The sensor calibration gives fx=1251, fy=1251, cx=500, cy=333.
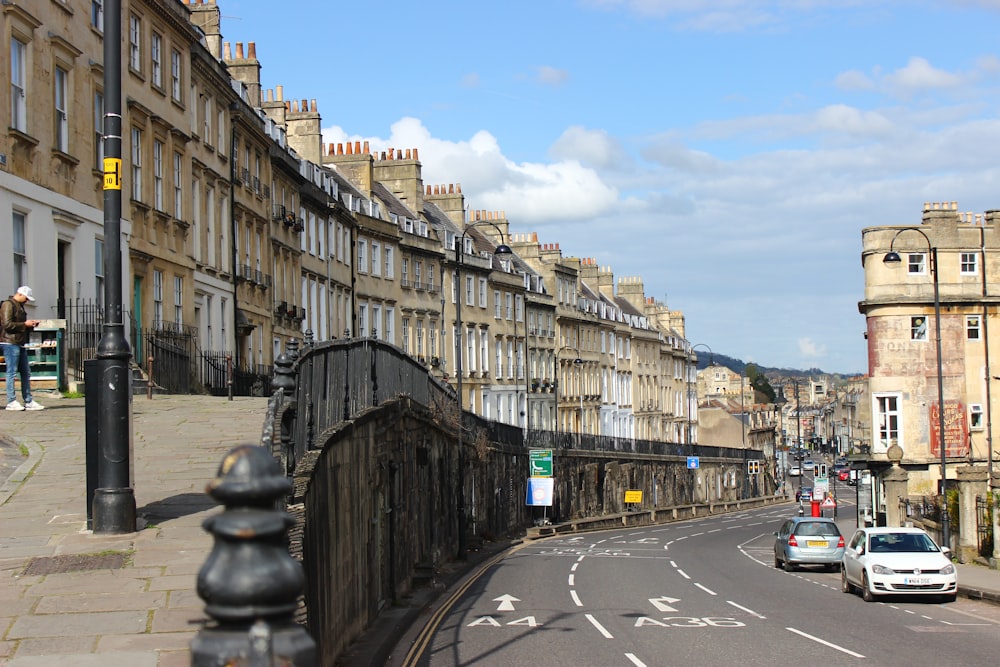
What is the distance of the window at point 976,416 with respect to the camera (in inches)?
2084

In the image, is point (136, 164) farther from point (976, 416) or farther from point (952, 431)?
point (976, 416)

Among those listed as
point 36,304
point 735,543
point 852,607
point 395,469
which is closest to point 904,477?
point 735,543

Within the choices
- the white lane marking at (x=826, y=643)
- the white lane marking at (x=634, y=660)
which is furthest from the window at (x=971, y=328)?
the white lane marking at (x=634, y=660)

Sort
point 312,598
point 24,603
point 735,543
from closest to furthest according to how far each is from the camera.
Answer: point 24,603
point 312,598
point 735,543

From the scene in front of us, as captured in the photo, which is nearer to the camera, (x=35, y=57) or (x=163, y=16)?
(x=35, y=57)

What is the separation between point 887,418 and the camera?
175 ft

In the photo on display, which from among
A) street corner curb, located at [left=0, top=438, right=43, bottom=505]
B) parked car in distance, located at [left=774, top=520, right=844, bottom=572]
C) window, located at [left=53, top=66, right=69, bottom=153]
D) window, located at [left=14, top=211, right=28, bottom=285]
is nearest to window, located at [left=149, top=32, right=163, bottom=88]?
window, located at [left=53, top=66, right=69, bottom=153]

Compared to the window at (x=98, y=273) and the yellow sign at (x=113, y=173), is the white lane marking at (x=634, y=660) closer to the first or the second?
the yellow sign at (x=113, y=173)

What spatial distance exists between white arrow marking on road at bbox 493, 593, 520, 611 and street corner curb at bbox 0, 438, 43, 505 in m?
8.72

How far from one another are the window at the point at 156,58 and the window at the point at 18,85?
8014 mm

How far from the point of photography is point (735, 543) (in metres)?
51.2

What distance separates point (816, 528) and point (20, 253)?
21.5 meters

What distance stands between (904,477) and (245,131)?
26.3 metres

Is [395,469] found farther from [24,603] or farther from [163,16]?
[163,16]
